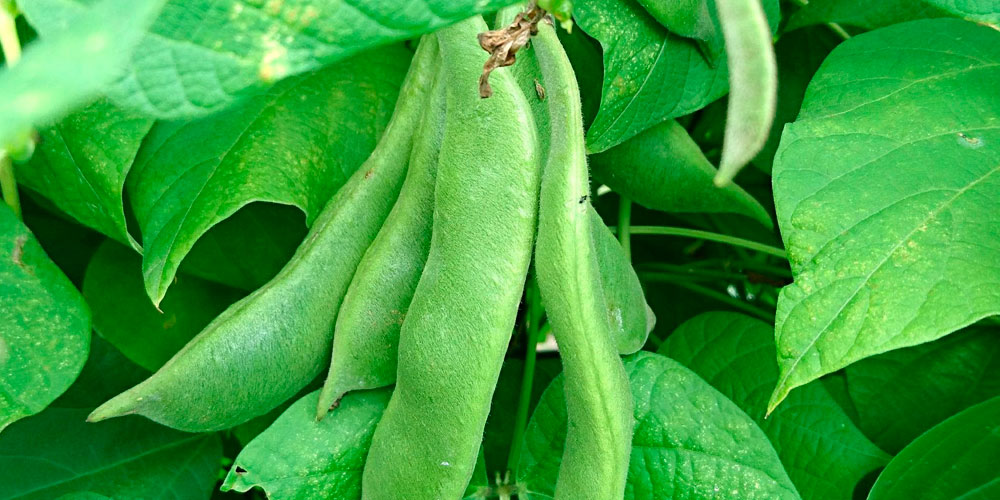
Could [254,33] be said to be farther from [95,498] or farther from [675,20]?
[95,498]

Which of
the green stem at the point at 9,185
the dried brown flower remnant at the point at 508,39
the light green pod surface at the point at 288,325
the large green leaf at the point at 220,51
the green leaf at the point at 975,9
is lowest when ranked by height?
the light green pod surface at the point at 288,325

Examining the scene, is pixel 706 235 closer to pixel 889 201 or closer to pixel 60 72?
pixel 889 201

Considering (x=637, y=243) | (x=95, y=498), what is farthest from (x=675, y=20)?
(x=95, y=498)

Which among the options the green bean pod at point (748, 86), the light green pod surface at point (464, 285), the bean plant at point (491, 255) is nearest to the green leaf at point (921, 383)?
the bean plant at point (491, 255)

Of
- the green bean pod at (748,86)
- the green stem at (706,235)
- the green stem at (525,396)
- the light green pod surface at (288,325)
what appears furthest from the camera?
the green stem at (706,235)

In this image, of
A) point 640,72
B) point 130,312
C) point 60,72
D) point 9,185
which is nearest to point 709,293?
point 640,72

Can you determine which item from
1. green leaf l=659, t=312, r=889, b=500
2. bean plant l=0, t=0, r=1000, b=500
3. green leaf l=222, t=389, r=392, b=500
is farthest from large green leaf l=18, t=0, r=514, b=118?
green leaf l=659, t=312, r=889, b=500

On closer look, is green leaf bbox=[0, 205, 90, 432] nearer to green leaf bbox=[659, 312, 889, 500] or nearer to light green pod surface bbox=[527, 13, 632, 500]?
light green pod surface bbox=[527, 13, 632, 500]

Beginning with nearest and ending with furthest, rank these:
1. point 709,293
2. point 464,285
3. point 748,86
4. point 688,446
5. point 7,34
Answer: point 748,86 < point 7,34 < point 464,285 < point 688,446 < point 709,293

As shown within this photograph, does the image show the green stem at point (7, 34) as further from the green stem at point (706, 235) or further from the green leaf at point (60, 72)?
the green stem at point (706, 235)
